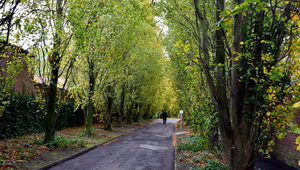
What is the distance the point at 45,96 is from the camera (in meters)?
10.2

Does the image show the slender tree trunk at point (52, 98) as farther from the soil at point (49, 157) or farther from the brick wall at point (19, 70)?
the brick wall at point (19, 70)

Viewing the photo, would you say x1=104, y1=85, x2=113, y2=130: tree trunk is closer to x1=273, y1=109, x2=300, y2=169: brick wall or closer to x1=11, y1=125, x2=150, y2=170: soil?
x1=11, y1=125, x2=150, y2=170: soil

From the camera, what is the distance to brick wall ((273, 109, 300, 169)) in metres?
7.48

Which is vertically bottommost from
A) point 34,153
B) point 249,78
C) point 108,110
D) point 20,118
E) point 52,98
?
point 34,153

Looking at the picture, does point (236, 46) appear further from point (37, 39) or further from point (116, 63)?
point (116, 63)

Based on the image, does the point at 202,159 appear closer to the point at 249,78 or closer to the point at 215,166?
the point at 215,166

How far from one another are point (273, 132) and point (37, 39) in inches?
363

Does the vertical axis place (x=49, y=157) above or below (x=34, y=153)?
below

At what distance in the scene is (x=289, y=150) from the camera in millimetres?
7965

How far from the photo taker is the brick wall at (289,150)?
295 inches

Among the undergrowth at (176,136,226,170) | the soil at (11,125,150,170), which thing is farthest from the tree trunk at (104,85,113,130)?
the undergrowth at (176,136,226,170)

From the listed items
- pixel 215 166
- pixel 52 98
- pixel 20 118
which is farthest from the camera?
pixel 20 118

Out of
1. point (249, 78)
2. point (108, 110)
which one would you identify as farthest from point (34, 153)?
point (108, 110)

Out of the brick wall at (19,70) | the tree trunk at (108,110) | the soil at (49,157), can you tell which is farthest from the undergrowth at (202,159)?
the tree trunk at (108,110)
